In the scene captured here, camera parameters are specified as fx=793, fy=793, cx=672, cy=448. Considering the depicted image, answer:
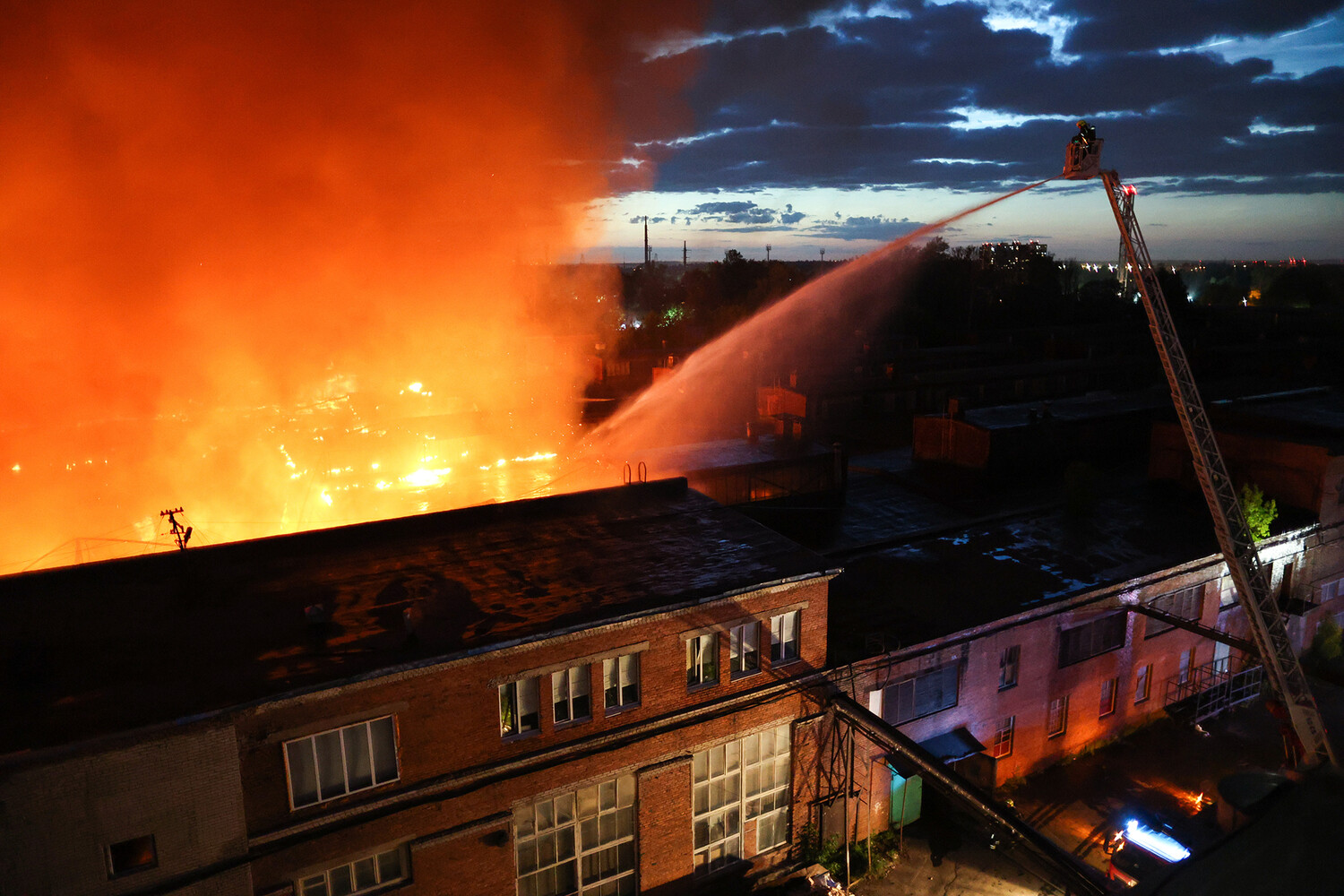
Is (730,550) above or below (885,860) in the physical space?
above

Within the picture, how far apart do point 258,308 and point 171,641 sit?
17834 mm

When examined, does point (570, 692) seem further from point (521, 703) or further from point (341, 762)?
point (341, 762)

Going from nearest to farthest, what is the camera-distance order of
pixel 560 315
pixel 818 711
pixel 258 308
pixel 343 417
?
1. pixel 818 711
2. pixel 258 308
3. pixel 343 417
4. pixel 560 315

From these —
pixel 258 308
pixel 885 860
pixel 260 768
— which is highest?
pixel 258 308

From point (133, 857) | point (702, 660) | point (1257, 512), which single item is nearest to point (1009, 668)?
point (702, 660)

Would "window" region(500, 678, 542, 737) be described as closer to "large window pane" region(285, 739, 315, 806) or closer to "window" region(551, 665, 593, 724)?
"window" region(551, 665, 593, 724)

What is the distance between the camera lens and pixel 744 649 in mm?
13320

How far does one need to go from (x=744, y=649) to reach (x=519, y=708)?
390 cm

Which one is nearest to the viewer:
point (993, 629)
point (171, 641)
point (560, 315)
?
point (171, 641)

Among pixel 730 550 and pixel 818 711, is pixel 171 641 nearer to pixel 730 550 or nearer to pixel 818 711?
pixel 730 550

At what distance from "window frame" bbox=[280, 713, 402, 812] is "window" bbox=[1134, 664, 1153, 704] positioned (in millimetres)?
17635

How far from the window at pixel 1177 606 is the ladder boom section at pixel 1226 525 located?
162 inches

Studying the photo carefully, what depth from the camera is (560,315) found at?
5278 centimetres

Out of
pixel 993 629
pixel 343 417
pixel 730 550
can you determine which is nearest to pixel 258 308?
pixel 343 417
